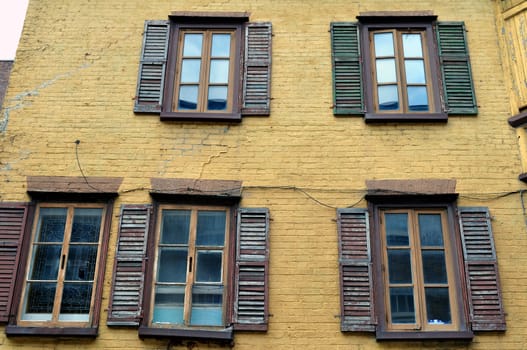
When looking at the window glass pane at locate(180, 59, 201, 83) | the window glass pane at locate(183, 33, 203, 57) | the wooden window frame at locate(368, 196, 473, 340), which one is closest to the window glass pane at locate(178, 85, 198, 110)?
the window glass pane at locate(180, 59, 201, 83)

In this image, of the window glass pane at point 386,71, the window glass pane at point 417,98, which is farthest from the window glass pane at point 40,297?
the window glass pane at point 417,98

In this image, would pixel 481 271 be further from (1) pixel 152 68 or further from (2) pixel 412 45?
(1) pixel 152 68

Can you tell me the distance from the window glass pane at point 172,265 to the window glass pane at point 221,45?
10.5ft

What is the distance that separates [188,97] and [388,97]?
119 inches

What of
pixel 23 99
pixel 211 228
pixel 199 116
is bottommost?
pixel 211 228

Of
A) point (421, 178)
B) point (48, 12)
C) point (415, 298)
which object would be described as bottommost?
point (415, 298)

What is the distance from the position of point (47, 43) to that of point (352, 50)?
15.7 ft

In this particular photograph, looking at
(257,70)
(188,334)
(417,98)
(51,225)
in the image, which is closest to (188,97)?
(257,70)

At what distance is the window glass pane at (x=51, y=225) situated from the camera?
8164 millimetres

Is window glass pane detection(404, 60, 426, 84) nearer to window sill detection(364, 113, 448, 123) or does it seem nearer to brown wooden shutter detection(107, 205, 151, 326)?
window sill detection(364, 113, 448, 123)

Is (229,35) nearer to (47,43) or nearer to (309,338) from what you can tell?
(47,43)

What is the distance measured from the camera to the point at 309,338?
752 centimetres

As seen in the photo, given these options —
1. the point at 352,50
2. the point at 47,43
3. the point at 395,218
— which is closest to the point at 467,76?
the point at 352,50

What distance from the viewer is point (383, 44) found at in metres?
9.40
